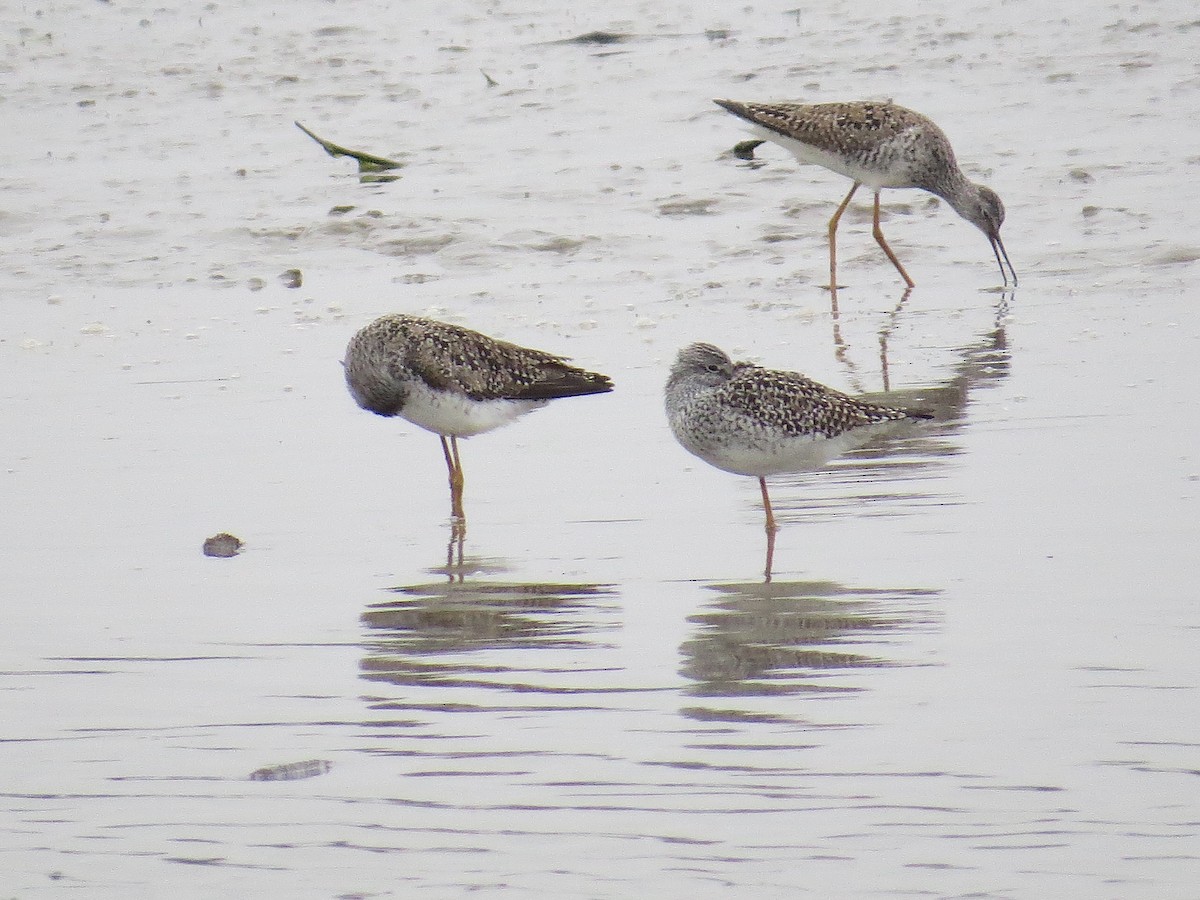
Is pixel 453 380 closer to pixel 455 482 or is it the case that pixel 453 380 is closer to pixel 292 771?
pixel 455 482

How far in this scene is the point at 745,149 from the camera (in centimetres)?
1633

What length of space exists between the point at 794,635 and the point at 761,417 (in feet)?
5.71

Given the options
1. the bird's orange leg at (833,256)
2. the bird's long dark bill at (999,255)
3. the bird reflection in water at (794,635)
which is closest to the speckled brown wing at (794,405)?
the bird reflection in water at (794,635)

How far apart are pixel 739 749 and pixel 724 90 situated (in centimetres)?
1485

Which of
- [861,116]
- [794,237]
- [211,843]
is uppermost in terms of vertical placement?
[861,116]

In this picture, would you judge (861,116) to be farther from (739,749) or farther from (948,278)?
(739,749)

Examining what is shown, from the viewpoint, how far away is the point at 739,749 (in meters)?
4.88

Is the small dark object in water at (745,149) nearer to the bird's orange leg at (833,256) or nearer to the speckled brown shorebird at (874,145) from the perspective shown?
the speckled brown shorebird at (874,145)

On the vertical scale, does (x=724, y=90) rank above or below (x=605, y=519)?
above

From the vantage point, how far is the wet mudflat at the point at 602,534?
446 centimetres

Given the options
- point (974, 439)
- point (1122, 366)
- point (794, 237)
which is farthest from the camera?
point (794, 237)

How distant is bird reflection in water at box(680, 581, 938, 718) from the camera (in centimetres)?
550

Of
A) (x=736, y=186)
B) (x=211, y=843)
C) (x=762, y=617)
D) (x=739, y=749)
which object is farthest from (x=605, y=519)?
(x=736, y=186)

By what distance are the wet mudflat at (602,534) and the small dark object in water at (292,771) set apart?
2 cm
